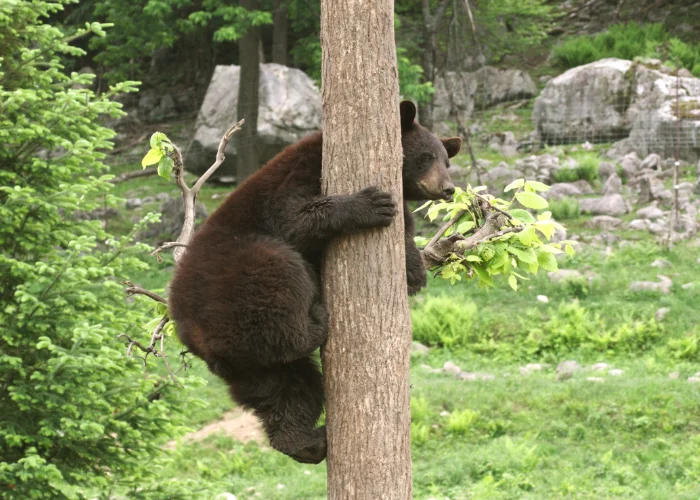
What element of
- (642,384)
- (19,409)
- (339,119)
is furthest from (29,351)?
(642,384)

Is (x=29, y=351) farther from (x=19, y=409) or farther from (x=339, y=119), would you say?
(x=339, y=119)

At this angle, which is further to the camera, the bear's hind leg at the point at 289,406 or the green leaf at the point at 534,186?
the green leaf at the point at 534,186

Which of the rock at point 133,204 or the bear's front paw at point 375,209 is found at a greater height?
the bear's front paw at point 375,209

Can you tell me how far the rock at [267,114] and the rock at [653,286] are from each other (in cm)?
822

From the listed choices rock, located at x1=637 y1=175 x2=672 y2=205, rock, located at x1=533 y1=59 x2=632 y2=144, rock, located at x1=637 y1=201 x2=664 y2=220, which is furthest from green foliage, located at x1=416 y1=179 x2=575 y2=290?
rock, located at x1=533 y1=59 x2=632 y2=144

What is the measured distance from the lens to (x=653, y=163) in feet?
54.9

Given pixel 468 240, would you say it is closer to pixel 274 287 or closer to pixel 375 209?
pixel 375 209

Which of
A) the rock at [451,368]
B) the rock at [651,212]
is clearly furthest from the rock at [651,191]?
the rock at [451,368]

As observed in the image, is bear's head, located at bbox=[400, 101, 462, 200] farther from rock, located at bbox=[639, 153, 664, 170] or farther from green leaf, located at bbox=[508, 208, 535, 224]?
rock, located at bbox=[639, 153, 664, 170]

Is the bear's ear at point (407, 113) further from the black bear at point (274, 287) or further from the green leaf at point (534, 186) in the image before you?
the green leaf at point (534, 186)

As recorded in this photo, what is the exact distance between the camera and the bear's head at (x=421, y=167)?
4.50 m

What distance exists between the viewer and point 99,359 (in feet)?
19.5

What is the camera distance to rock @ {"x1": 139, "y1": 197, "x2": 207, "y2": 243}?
17000 millimetres

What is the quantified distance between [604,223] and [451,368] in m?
5.18
